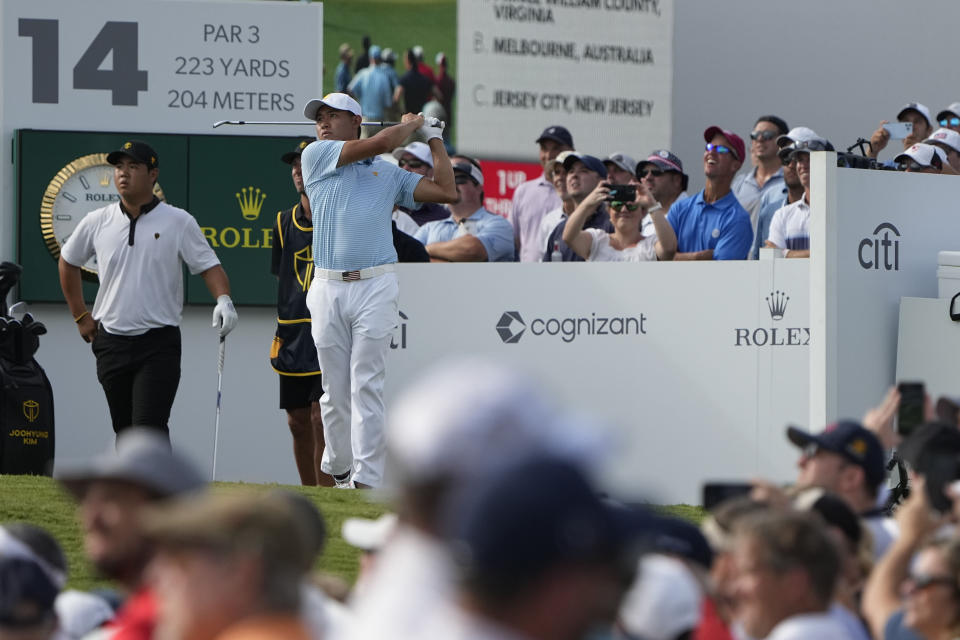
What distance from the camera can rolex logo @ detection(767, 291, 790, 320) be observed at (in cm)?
960

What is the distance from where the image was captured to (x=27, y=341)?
11.3 metres

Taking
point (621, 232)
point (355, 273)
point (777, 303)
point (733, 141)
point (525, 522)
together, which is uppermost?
point (733, 141)

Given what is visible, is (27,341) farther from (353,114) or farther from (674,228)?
(674,228)

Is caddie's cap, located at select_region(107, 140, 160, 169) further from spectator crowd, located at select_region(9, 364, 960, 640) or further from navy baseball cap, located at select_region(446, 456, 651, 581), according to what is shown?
navy baseball cap, located at select_region(446, 456, 651, 581)

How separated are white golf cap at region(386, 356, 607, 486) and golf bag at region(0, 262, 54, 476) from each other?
29.6 feet

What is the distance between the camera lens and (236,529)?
8.82ft

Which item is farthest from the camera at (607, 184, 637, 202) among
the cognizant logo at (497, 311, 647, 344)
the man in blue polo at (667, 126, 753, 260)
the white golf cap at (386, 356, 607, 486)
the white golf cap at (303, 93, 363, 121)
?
the white golf cap at (386, 356, 607, 486)

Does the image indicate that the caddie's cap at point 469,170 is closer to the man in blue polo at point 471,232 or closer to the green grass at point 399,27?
the man in blue polo at point 471,232

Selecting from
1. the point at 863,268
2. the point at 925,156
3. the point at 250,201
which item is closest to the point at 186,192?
the point at 250,201

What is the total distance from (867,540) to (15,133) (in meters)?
10.0

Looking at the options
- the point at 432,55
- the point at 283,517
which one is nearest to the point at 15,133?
the point at 432,55

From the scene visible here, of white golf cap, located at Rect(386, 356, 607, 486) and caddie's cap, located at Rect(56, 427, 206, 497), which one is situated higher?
white golf cap, located at Rect(386, 356, 607, 486)

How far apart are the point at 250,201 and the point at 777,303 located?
4.95 m

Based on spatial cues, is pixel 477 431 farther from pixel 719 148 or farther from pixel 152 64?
pixel 152 64
